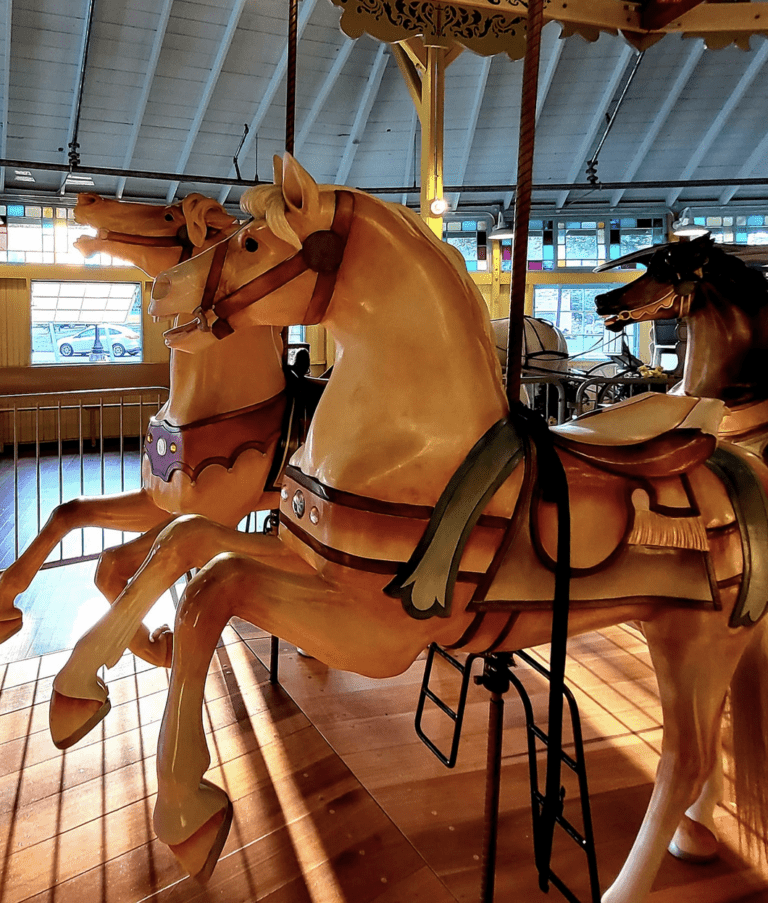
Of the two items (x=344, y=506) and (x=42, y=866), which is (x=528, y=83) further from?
(x=42, y=866)

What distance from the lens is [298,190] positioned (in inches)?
42.4

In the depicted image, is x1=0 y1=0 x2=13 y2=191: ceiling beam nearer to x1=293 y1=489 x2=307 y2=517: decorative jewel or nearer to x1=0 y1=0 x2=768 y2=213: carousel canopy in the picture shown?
x1=0 y1=0 x2=768 y2=213: carousel canopy

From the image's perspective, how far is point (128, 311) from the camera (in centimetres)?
1067

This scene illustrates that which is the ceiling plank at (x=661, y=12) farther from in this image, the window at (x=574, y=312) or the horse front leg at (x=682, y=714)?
the window at (x=574, y=312)

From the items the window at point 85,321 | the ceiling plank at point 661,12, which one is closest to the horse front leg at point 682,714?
the ceiling plank at point 661,12

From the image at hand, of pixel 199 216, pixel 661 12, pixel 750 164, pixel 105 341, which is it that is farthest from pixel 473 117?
pixel 199 216

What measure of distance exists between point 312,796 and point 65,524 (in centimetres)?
94

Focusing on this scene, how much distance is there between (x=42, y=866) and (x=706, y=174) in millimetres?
12591

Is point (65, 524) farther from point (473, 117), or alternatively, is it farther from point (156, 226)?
point (473, 117)

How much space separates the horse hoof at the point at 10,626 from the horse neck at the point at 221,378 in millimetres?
A: 633

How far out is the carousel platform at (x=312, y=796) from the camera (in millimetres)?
1518

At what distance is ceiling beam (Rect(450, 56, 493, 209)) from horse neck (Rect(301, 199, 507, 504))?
8247 mm

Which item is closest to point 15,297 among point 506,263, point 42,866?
point 506,263

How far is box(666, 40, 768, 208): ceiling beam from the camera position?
29.8 feet
